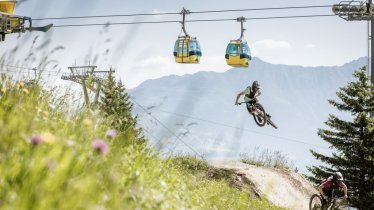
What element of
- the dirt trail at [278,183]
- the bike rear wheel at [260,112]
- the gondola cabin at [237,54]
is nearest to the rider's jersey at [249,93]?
the bike rear wheel at [260,112]

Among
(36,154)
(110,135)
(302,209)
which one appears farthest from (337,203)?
(36,154)

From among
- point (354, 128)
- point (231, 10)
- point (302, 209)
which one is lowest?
point (302, 209)

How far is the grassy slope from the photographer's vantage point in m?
1.91

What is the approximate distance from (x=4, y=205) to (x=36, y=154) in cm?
55

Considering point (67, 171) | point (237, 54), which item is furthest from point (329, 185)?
point (67, 171)

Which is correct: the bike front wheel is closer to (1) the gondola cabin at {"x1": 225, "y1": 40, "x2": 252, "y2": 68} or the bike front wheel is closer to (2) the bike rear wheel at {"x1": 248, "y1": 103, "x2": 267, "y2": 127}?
(2) the bike rear wheel at {"x1": 248, "y1": 103, "x2": 267, "y2": 127}

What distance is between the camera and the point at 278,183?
19859mm

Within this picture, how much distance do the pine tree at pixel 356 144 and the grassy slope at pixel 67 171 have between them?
24847 millimetres

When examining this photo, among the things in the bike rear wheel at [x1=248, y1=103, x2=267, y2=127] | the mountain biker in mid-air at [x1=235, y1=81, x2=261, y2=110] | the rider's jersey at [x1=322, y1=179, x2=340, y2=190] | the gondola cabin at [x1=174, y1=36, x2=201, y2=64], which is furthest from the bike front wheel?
the gondola cabin at [x1=174, y1=36, x2=201, y2=64]

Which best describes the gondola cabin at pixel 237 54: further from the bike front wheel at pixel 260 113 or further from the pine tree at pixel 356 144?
the pine tree at pixel 356 144

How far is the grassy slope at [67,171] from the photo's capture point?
6.26ft

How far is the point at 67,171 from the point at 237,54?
754 inches

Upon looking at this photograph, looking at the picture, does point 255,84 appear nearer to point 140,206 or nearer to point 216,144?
point 216,144

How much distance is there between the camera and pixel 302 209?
18.8 metres
